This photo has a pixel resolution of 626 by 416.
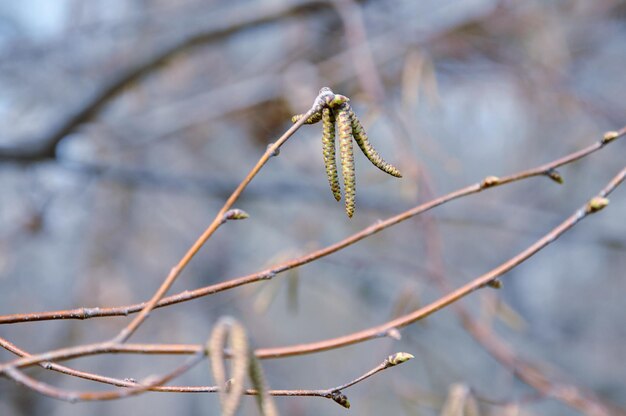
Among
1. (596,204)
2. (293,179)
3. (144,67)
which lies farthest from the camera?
(293,179)

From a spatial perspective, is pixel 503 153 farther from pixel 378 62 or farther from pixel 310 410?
pixel 310 410

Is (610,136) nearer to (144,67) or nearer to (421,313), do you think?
(421,313)

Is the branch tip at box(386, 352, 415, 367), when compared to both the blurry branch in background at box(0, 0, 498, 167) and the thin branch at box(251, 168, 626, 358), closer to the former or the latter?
the thin branch at box(251, 168, 626, 358)

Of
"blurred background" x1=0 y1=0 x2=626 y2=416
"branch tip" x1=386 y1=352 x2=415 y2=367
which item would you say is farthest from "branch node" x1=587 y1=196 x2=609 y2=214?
"blurred background" x1=0 y1=0 x2=626 y2=416

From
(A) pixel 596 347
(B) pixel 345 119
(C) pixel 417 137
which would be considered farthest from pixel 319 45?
(B) pixel 345 119

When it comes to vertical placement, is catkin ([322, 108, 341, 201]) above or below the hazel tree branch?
below

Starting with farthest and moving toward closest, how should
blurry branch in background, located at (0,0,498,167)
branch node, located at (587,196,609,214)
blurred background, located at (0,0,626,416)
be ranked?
blurred background, located at (0,0,626,416) < blurry branch in background, located at (0,0,498,167) < branch node, located at (587,196,609,214)

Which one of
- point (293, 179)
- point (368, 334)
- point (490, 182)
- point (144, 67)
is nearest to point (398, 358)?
point (368, 334)
